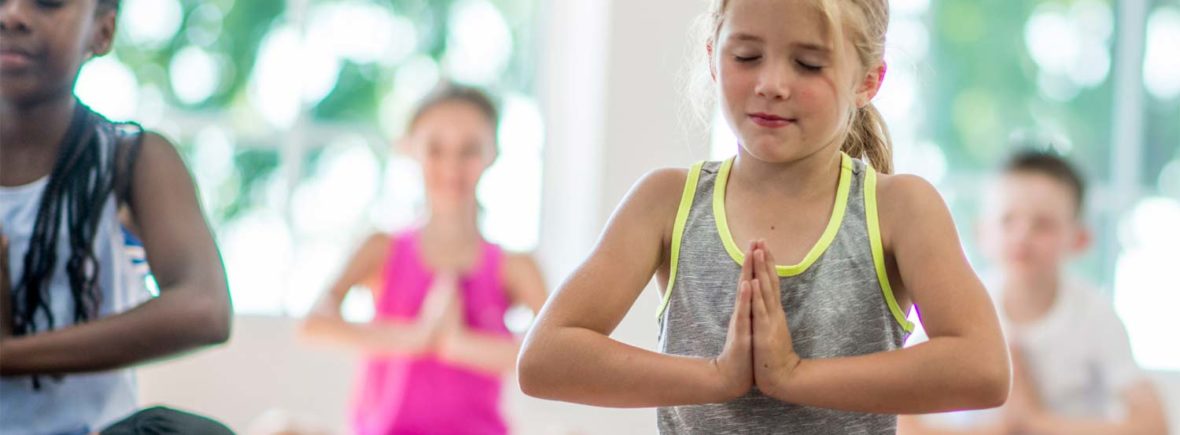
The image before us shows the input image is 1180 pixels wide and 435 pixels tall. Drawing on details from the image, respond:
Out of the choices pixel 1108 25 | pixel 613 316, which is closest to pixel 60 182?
pixel 613 316

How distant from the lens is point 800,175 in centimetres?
139

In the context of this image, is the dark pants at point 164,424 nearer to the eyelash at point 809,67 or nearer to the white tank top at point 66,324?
the white tank top at point 66,324

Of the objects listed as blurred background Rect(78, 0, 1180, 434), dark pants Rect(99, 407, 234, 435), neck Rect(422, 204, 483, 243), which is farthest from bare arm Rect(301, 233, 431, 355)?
dark pants Rect(99, 407, 234, 435)

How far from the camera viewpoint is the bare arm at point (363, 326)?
2914 millimetres

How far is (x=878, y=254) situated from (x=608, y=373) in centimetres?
30

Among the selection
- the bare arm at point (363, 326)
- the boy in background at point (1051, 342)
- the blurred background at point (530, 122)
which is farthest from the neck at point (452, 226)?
the boy in background at point (1051, 342)

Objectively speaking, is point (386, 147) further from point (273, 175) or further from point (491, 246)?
point (491, 246)

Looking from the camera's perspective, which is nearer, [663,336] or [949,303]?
[949,303]

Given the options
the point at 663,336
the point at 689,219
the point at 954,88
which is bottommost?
the point at 663,336

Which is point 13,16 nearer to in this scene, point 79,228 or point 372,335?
point 79,228

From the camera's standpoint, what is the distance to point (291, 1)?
3848mm

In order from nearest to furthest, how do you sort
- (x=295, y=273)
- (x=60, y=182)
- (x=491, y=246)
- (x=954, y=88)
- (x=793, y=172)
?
(x=793, y=172) < (x=60, y=182) < (x=491, y=246) < (x=295, y=273) < (x=954, y=88)

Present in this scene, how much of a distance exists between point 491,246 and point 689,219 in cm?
167

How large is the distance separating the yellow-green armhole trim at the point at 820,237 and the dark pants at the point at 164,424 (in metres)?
0.65
